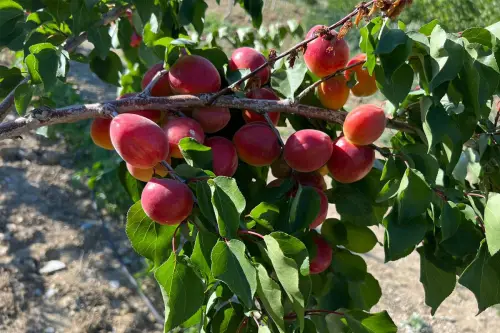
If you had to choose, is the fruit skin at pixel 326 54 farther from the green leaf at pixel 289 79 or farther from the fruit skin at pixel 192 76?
the fruit skin at pixel 192 76

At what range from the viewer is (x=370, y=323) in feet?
2.32

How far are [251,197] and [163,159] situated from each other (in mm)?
173

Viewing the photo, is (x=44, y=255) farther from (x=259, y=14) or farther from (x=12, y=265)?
(x=259, y=14)

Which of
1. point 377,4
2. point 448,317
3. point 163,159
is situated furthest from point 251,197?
point 448,317

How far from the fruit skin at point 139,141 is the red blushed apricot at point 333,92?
270 mm

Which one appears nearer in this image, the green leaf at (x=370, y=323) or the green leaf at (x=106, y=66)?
the green leaf at (x=370, y=323)

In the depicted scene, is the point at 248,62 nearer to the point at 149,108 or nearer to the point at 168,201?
the point at 149,108

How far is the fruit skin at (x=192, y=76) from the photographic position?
2.55 feet

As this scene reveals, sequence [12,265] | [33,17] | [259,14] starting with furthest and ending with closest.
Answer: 1. [12,265]
2. [259,14]
3. [33,17]

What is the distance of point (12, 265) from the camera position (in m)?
2.29

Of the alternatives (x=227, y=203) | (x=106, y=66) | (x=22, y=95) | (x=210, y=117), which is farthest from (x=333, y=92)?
(x=106, y=66)

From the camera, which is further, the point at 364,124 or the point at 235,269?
the point at 364,124

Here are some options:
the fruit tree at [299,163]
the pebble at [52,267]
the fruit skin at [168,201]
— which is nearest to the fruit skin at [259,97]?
the fruit tree at [299,163]

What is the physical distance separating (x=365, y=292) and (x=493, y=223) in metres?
0.30
